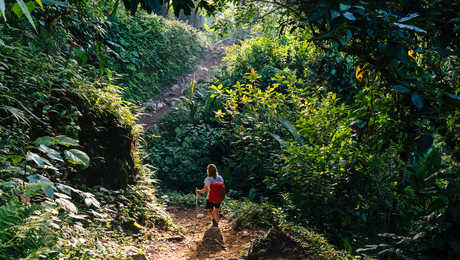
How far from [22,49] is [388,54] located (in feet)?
15.2

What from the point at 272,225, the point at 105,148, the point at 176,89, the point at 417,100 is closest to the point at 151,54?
the point at 176,89

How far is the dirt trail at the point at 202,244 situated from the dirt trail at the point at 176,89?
511cm

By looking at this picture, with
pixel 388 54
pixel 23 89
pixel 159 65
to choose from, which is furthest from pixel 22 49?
pixel 159 65

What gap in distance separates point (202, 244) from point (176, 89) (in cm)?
984

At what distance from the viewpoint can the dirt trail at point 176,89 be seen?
12.1m

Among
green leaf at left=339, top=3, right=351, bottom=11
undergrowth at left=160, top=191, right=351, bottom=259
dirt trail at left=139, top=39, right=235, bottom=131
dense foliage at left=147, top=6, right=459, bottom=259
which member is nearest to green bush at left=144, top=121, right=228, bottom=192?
dense foliage at left=147, top=6, right=459, bottom=259

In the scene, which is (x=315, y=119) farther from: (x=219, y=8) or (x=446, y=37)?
(x=446, y=37)

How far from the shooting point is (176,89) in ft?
46.8

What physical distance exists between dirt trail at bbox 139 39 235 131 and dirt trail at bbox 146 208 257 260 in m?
5.11

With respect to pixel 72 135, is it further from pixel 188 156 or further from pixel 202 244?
pixel 188 156

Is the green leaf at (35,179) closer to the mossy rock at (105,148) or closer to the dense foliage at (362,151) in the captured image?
the dense foliage at (362,151)

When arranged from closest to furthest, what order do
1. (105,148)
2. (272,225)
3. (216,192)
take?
(272,225), (105,148), (216,192)

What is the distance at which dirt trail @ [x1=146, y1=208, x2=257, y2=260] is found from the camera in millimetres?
4871

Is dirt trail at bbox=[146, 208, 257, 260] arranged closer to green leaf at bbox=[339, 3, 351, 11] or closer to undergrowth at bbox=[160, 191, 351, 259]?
undergrowth at bbox=[160, 191, 351, 259]
